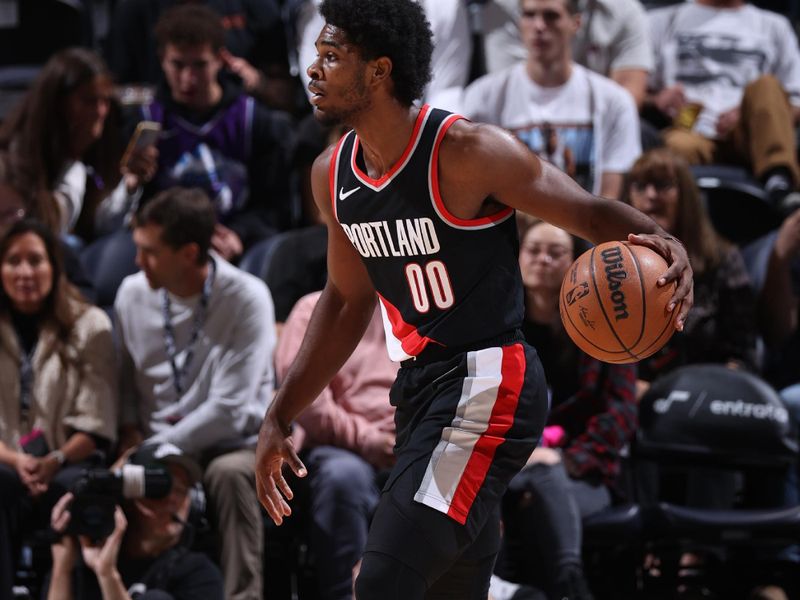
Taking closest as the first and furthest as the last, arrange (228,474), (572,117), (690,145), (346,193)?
(346,193) < (228,474) < (572,117) < (690,145)

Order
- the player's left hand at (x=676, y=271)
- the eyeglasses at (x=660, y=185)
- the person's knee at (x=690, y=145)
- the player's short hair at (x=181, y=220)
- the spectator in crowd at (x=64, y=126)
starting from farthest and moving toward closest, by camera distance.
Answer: the person's knee at (x=690, y=145) → the spectator in crowd at (x=64, y=126) → the eyeglasses at (x=660, y=185) → the player's short hair at (x=181, y=220) → the player's left hand at (x=676, y=271)

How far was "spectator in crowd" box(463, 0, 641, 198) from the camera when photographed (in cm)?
630

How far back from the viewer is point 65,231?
6.03m

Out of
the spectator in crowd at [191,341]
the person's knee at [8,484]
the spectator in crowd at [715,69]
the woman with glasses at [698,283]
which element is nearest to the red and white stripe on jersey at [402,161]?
the spectator in crowd at [191,341]

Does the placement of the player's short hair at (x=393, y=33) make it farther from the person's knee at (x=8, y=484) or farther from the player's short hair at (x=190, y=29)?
the player's short hair at (x=190, y=29)

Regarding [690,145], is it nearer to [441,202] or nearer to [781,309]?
[781,309]

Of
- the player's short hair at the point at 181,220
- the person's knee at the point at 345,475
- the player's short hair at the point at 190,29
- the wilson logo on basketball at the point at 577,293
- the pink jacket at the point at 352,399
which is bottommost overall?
the person's knee at the point at 345,475

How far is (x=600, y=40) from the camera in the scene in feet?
23.0

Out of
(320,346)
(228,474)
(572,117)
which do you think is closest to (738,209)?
(572,117)

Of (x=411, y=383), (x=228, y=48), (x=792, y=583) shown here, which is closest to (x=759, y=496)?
(x=792, y=583)

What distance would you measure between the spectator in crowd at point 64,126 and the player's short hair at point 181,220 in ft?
3.51

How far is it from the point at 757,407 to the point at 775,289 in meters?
1.00

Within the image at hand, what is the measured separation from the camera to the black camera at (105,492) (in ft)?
14.7

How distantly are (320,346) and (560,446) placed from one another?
2022 mm
